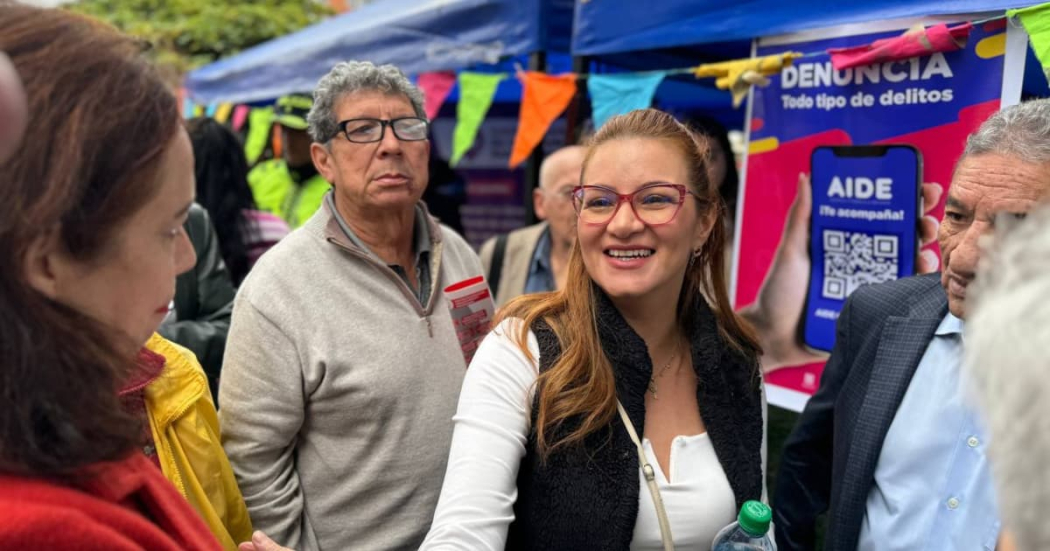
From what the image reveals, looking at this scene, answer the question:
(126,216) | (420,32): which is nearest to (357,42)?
(420,32)

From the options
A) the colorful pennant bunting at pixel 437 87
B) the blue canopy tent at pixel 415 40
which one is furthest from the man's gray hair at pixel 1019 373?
the colorful pennant bunting at pixel 437 87

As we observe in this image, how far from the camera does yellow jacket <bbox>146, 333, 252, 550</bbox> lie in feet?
5.25

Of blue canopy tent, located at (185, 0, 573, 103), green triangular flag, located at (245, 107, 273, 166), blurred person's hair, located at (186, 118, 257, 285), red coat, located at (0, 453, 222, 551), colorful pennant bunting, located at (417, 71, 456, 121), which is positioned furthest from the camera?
green triangular flag, located at (245, 107, 273, 166)

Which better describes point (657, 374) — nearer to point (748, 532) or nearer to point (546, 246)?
point (748, 532)

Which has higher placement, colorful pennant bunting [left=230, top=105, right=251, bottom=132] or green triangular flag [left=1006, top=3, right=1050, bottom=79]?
green triangular flag [left=1006, top=3, right=1050, bottom=79]

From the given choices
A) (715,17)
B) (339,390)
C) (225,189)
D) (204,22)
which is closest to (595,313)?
(339,390)

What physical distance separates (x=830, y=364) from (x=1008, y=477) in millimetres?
1546

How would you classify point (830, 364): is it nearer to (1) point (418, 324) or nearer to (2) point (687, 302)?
(2) point (687, 302)

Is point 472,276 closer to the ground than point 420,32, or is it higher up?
closer to the ground

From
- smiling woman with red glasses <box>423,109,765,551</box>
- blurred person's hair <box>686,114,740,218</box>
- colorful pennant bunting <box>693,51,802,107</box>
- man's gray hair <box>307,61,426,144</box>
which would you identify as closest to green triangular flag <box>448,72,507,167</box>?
blurred person's hair <box>686,114,740,218</box>

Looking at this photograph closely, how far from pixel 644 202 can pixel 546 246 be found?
197 cm

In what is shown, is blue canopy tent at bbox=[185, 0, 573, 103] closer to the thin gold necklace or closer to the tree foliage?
the thin gold necklace

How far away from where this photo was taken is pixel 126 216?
89 centimetres

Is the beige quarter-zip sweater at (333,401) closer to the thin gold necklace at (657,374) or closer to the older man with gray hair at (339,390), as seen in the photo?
the older man with gray hair at (339,390)
